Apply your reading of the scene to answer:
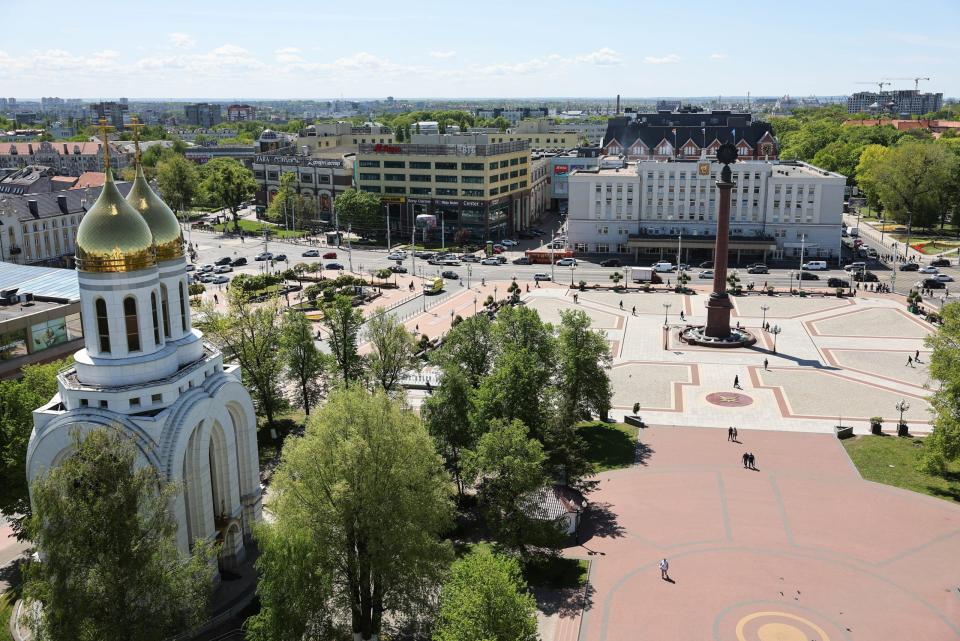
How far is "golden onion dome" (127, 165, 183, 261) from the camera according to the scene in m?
37.1

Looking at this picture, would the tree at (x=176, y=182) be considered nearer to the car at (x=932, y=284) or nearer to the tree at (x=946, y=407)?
the car at (x=932, y=284)

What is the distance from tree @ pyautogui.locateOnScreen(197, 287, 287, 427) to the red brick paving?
2352 cm

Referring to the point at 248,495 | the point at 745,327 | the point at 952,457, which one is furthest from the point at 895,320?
the point at 248,495

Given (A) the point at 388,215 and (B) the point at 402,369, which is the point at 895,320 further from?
(A) the point at 388,215

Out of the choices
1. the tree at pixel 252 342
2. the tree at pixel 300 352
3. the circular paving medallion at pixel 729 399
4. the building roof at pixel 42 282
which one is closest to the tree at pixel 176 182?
the building roof at pixel 42 282

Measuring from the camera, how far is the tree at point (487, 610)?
2697 cm

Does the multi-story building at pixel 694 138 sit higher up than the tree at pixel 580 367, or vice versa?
the multi-story building at pixel 694 138

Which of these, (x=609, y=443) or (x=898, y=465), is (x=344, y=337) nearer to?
(x=609, y=443)

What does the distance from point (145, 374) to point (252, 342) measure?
21.7 m

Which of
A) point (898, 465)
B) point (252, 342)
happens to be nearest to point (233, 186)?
point (252, 342)

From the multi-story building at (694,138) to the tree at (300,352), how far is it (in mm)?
113657

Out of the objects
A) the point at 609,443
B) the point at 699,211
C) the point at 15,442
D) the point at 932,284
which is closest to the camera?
the point at 15,442

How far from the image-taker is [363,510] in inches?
1287

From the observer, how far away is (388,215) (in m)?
132
